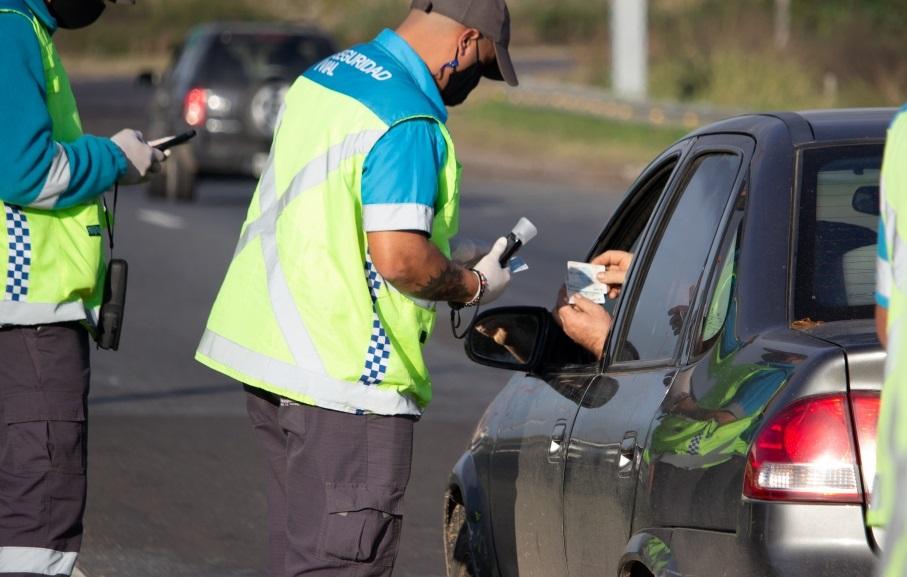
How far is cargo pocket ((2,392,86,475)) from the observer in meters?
4.93

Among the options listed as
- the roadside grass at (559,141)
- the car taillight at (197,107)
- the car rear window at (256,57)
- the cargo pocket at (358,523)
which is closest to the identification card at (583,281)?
the cargo pocket at (358,523)

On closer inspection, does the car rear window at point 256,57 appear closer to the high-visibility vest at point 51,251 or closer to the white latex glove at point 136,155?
the white latex glove at point 136,155

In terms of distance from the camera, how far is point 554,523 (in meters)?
4.41

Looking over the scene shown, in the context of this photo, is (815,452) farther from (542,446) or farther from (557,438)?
(542,446)

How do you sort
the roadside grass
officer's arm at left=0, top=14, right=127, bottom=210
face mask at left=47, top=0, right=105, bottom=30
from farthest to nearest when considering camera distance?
the roadside grass → face mask at left=47, top=0, right=105, bottom=30 → officer's arm at left=0, top=14, right=127, bottom=210

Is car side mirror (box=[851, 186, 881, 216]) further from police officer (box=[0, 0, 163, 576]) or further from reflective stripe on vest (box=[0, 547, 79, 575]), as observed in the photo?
reflective stripe on vest (box=[0, 547, 79, 575])

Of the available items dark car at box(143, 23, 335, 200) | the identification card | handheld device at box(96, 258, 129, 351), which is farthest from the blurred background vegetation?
the identification card

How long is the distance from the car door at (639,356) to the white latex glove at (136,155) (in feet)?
4.85

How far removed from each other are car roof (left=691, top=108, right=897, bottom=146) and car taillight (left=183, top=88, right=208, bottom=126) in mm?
16542

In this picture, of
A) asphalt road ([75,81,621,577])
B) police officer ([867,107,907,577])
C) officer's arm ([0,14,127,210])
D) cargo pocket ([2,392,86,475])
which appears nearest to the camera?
police officer ([867,107,907,577])

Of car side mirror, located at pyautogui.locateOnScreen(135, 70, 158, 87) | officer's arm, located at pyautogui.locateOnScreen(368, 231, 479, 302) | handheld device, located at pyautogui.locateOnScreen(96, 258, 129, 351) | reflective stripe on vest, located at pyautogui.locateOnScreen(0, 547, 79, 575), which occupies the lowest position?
reflective stripe on vest, located at pyautogui.locateOnScreen(0, 547, 79, 575)

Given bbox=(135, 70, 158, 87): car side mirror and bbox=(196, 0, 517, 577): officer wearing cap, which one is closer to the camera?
bbox=(196, 0, 517, 577): officer wearing cap

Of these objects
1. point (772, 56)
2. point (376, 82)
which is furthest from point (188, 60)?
point (376, 82)

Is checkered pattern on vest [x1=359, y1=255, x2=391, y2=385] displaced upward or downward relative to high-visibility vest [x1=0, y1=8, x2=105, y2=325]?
downward
